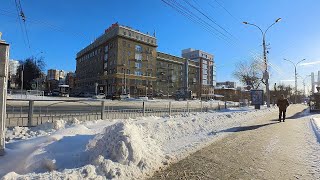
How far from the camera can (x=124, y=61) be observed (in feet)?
275

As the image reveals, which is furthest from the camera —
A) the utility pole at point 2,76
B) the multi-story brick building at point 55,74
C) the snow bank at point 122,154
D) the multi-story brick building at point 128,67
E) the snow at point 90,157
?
the multi-story brick building at point 55,74

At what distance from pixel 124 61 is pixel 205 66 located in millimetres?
Result: 57405

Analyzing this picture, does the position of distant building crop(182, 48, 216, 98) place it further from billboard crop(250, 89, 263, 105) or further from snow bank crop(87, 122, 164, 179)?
snow bank crop(87, 122, 164, 179)

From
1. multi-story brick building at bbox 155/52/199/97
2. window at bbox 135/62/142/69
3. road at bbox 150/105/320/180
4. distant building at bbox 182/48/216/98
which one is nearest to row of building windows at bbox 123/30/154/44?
window at bbox 135/62/142/69

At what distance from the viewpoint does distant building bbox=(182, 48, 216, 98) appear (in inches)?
4958

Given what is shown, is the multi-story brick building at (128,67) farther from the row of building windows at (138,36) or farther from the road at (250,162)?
the road at (250,162)

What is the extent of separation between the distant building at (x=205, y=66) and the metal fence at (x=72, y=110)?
106m

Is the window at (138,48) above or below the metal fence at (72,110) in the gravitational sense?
above

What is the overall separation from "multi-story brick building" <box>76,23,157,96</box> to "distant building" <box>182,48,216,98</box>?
126 ft

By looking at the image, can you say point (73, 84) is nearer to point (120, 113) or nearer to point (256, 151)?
point (120, 113)

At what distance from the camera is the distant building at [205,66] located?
12594 centimetres

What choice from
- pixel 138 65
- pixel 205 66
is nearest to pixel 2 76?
pixel 138 65

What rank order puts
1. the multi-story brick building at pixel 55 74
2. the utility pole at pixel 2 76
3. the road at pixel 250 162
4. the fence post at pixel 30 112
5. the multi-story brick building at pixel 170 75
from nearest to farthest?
the road at pixel 250 162 < the utility pole at pixel 2 76 < the fence post at pixel 30 112 < the multi-story brick building at pixel 170 75 < the multi-story brick building at pixel 55 74

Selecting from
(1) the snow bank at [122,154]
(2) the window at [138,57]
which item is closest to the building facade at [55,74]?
(2) the window at [138,57]
